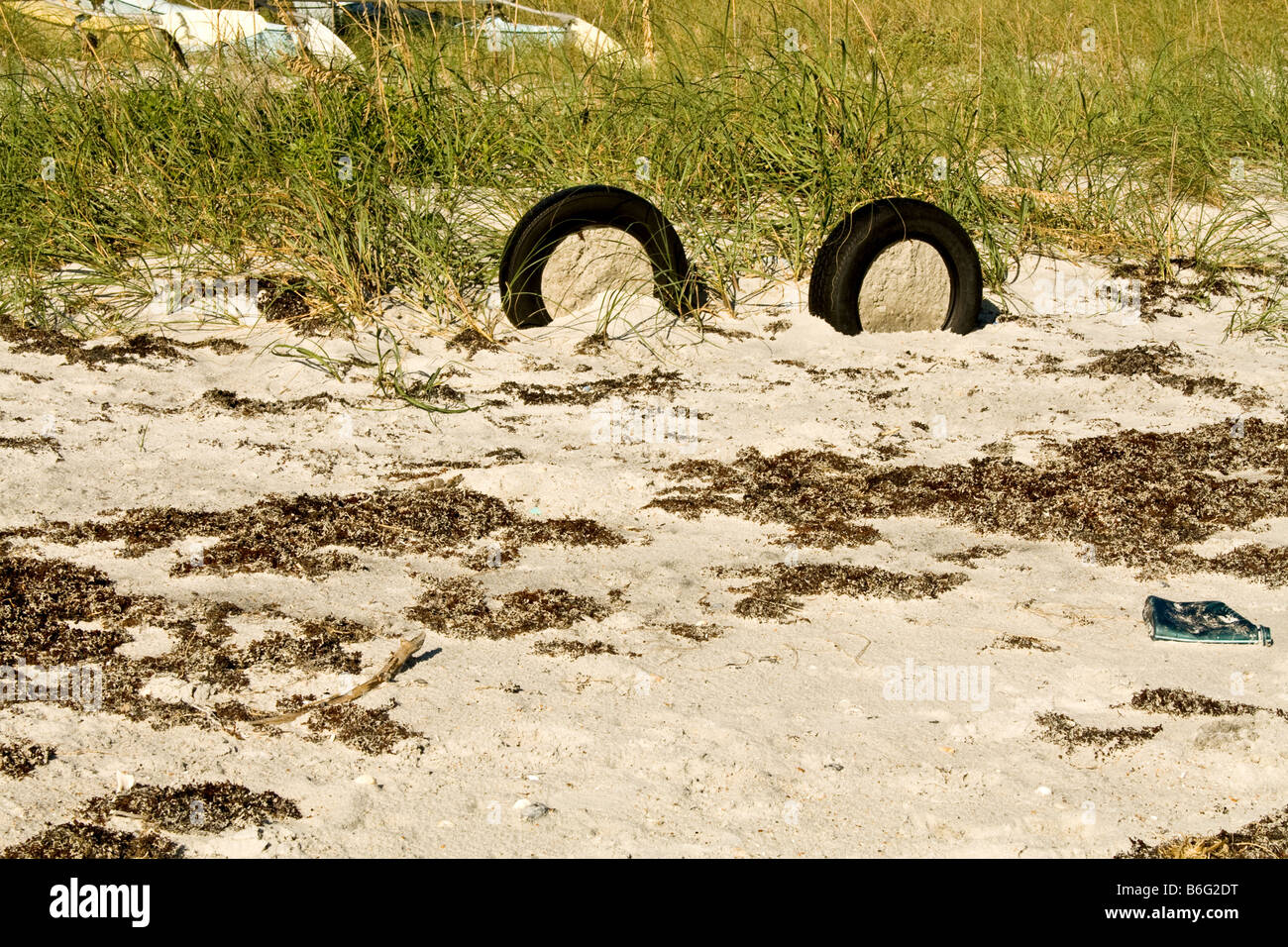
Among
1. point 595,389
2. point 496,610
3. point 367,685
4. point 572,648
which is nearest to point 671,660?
point 572,648

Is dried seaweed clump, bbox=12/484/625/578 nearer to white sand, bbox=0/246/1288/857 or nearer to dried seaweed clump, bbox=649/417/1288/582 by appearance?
white sand, bbox=0/246/1288/857

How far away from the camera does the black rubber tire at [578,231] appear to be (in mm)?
4773

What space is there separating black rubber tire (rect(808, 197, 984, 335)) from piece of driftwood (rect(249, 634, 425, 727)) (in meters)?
2.56

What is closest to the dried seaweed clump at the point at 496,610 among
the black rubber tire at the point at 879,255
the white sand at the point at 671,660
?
the white sand at the point at 671,660

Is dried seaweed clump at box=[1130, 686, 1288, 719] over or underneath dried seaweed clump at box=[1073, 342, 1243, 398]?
underneath

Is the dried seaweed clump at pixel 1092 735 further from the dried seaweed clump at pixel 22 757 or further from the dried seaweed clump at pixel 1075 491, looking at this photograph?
the dried seaweed clump at pixel 22 757

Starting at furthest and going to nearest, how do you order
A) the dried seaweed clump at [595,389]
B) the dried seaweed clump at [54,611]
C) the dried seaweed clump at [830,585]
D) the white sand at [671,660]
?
the dried seaweed clump at [595,389], the dried seaweed clump at [830,585], the dried seaweed clump at [54,611], the white sand at [671,660]

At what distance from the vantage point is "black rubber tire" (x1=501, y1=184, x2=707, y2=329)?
4.77 metres

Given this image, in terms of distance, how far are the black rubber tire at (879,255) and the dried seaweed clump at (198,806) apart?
314cm

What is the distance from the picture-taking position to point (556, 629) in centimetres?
292

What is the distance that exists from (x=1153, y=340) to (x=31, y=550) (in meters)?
3.89

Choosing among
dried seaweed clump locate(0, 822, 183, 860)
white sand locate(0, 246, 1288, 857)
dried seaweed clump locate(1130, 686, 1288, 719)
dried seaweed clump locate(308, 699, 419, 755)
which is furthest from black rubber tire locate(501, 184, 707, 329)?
dried seaweed clump locate(0, 822, 183, 860)
